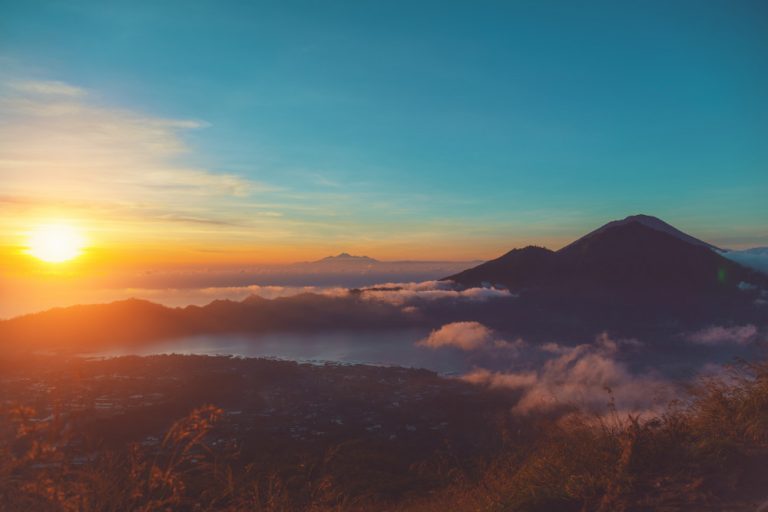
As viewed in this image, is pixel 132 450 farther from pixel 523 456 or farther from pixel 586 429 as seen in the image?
pixel 523 456

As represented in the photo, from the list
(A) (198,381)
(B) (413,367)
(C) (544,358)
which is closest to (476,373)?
(B) (413,367)

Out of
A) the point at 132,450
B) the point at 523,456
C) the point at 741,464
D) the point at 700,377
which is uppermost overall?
the point at 132,450

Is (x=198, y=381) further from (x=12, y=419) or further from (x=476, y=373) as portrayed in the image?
(x=12, y=419)

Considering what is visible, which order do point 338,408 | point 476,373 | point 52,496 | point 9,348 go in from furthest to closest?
point 9,348 → point 476,373 → point 338,408 → point 52,496

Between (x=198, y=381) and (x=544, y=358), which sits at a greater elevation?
(x=198, y=381)

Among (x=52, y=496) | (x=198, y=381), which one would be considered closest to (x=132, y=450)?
(x=52, y=496)

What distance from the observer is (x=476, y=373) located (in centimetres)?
15600

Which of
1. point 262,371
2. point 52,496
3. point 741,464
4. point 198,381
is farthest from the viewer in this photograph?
point 262,371

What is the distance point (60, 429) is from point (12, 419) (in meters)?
0.39

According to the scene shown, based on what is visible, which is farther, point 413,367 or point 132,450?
point 413,367

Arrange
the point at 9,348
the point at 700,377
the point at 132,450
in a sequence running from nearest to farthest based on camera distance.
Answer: the point at 132,450
the point at 700,377
the point at 9,348

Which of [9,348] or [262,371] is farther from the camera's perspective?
[9,348]

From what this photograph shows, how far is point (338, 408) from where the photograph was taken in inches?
3939

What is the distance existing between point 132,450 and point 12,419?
0.94 m
